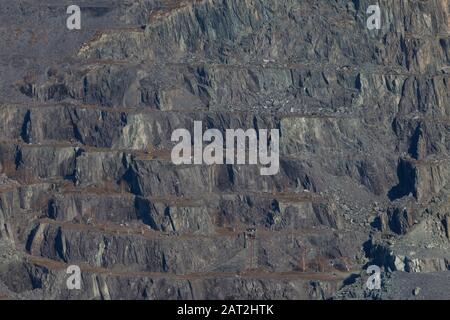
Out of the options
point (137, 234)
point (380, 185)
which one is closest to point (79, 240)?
point (137, 234)

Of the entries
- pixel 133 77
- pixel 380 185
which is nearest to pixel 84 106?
pixel 133 77

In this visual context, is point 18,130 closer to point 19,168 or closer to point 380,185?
point 19,168

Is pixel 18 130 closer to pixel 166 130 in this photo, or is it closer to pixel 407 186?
pixel 166 130

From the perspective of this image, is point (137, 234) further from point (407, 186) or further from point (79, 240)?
point (407, 186)

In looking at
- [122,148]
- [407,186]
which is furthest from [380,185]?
[122,148]
